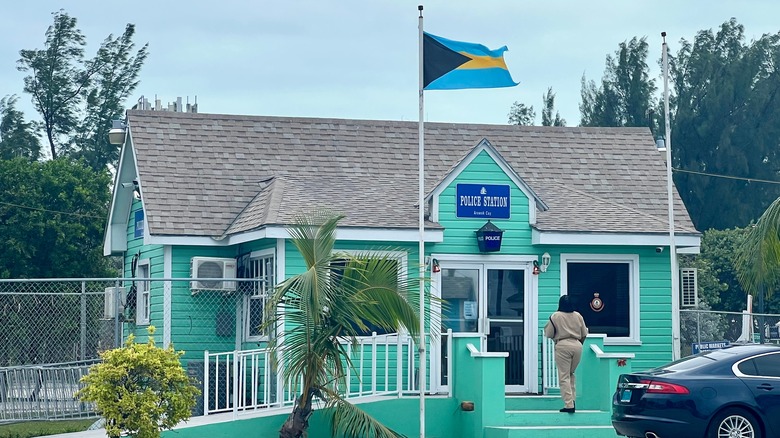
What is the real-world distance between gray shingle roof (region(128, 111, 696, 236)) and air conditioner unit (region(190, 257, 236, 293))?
458 millimetres

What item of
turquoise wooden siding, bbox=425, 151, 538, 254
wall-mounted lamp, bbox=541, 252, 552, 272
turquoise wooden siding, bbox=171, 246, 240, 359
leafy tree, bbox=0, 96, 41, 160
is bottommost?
turquoise wooden siding, bbox=171, 246, 240, 359

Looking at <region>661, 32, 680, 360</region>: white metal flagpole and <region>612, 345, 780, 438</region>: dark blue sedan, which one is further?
<region>661, 32, 680, 360</region>: white metal flagpole

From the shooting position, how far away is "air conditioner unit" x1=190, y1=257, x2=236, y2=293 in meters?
18.8

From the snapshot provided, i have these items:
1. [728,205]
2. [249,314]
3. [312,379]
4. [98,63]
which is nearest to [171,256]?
[249,314]

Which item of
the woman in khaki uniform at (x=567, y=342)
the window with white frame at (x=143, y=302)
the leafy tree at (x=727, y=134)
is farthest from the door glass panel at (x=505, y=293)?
the leafy tree at (x=727, y=134)

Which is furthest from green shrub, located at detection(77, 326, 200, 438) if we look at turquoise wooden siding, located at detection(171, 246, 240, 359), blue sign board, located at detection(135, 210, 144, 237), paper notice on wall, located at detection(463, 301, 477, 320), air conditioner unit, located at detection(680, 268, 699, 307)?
air conditioner unit, located at detection(680, 268, 699, 307)

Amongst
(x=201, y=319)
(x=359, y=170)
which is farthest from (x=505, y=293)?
(x=201, y=319)

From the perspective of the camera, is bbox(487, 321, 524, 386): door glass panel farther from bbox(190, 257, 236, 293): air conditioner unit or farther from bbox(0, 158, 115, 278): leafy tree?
bbox(0, 158, 115, 278): leafy tree

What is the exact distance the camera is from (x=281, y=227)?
1738 cm

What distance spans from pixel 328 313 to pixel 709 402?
458 centimetres

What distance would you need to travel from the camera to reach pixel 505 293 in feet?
62.4

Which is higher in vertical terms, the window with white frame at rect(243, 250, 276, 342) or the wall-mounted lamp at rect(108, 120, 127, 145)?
the wall-mounted lamp at rect(108, 120, 127, 145)

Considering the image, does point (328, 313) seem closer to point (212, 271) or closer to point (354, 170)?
point (212, 271)

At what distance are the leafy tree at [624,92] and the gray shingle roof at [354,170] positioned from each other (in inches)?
1729
